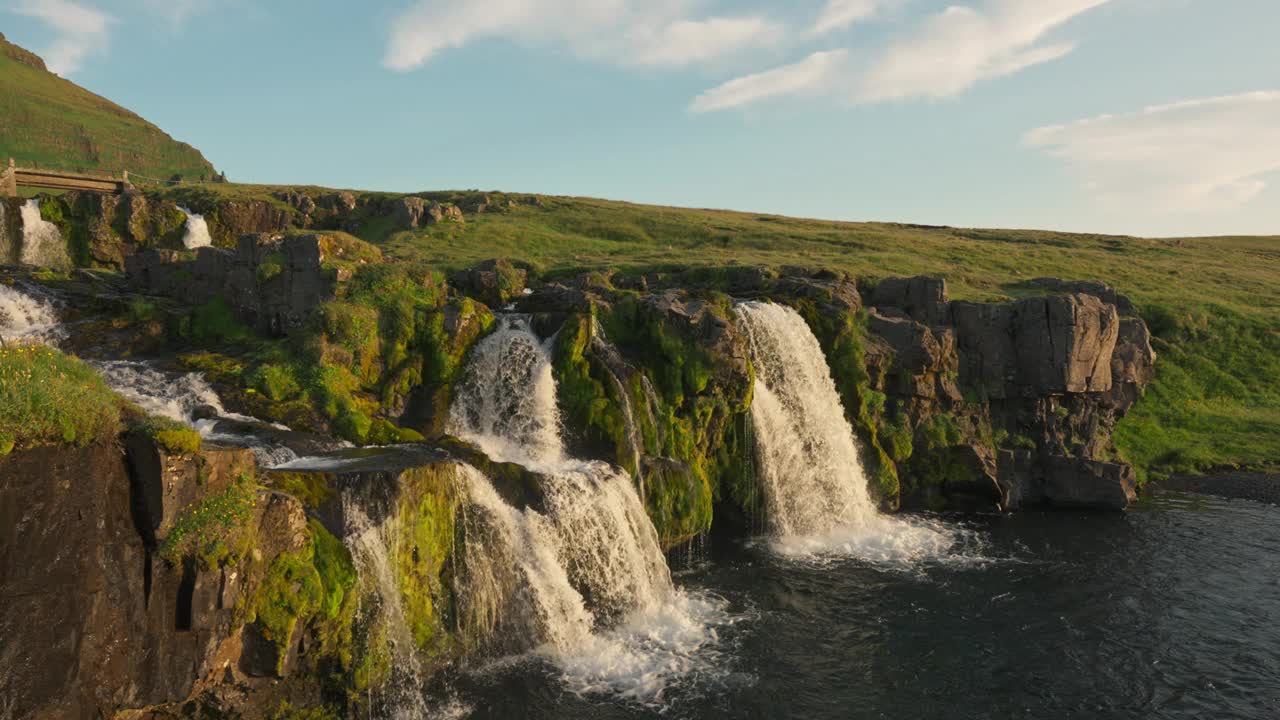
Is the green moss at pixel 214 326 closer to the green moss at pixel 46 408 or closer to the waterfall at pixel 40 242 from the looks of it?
the green moss at pixel 46 408

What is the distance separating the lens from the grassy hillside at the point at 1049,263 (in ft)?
160

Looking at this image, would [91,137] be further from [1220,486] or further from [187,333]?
[1220,486]

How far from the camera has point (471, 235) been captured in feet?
236

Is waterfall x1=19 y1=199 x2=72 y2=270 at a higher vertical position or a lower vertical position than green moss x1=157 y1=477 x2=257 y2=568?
higher

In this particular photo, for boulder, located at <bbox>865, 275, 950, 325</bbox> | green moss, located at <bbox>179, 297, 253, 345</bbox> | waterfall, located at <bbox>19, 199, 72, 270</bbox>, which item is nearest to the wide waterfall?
green moss, located at <bbox>179, 297, 253, 345</bbox>

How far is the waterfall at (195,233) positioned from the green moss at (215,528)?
4908 centimetres

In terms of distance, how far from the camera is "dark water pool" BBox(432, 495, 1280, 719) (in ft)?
59.0

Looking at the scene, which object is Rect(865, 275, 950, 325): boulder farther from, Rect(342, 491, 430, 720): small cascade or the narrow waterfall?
the narrow waterfall

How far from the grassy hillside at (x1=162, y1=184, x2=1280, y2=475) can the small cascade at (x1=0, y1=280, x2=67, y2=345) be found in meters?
27.2

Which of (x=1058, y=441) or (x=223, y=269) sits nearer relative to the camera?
(x=223, y=269)

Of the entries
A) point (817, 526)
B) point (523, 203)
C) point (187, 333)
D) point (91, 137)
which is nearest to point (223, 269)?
point (187, 333)

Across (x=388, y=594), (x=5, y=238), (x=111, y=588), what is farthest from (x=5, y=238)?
(x=111, y=588)

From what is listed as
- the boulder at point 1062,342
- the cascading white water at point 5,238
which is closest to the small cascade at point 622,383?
the boulder at point 1062,342

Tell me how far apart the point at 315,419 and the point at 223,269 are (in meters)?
11.4
